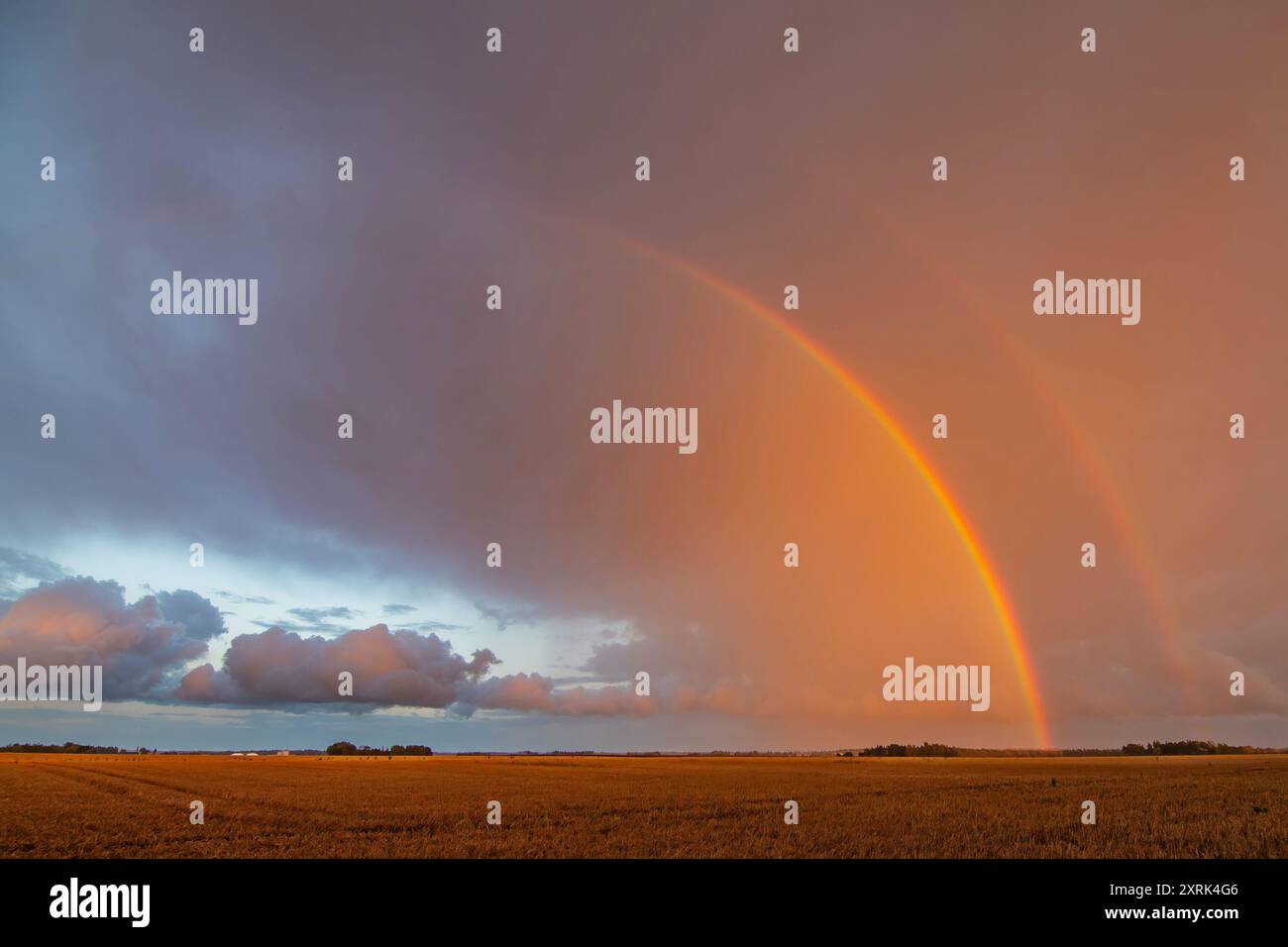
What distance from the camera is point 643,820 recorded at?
3428cm

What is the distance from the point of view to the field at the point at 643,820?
27.1 m

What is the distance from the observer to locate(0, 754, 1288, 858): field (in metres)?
27.1
